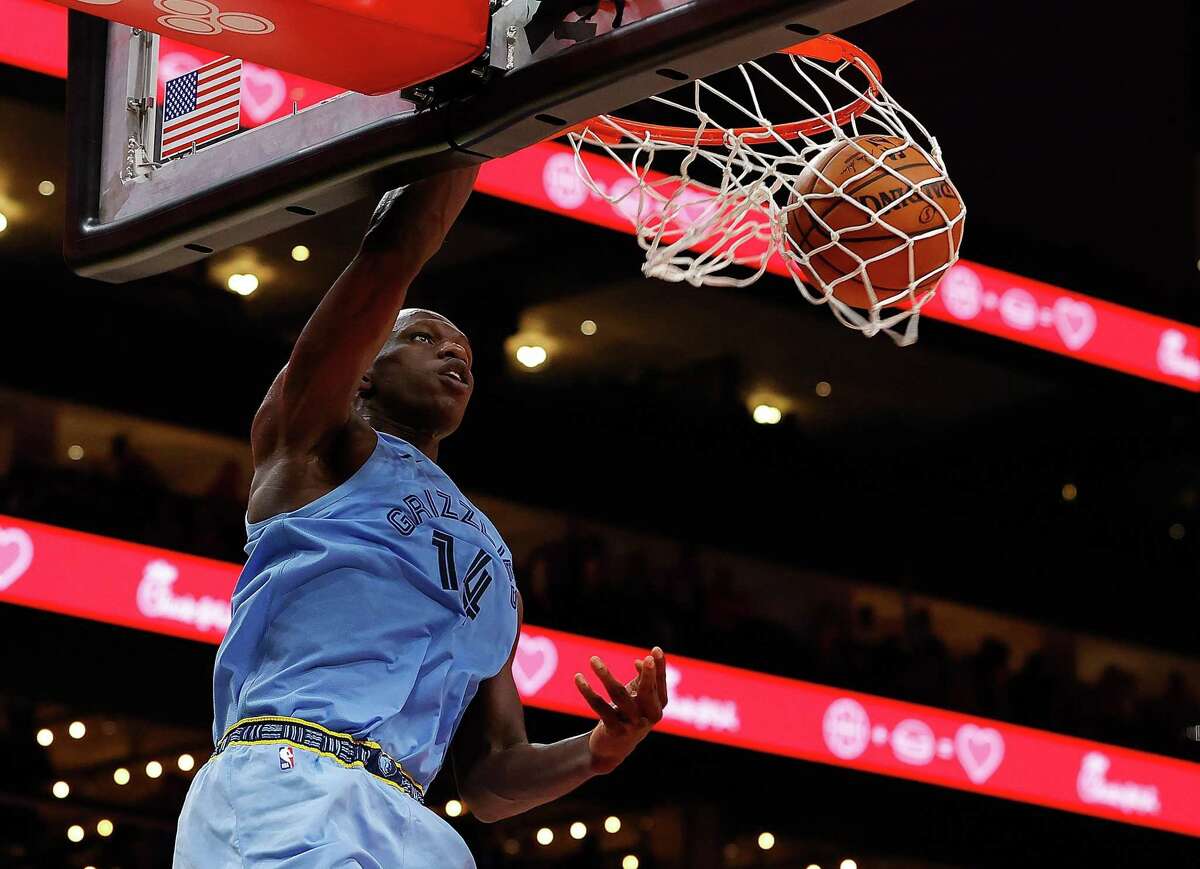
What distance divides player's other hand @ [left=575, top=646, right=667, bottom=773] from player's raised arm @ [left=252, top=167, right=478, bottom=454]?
0.56 m

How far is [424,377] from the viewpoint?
3.07 metres

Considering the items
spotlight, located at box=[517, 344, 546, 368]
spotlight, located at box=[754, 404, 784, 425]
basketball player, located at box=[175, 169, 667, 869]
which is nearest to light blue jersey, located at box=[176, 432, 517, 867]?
basketball player, located at box=[175, 169, 667, 869]

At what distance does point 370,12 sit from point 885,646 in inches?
340

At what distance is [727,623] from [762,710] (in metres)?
1.27

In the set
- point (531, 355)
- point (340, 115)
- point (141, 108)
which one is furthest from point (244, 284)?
point (340, 115)

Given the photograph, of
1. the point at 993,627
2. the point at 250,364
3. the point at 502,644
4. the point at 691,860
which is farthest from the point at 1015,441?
the point at 502,644

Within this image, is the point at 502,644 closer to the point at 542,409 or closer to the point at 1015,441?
the point at 542,409

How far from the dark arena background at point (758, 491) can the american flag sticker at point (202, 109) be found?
472 cm

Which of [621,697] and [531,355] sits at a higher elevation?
[531,355]

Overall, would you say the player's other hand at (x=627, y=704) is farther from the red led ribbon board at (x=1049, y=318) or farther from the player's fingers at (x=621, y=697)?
the red led ribbon board at (x=1049, y=318)

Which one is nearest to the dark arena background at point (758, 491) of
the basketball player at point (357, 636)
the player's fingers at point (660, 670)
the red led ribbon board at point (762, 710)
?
the red led ribbon board at point (762, 710)

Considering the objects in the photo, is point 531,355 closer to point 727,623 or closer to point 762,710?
point 727,623

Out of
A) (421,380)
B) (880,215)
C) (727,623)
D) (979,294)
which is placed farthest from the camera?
(727,623)

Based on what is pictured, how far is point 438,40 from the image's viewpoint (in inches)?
97.4
